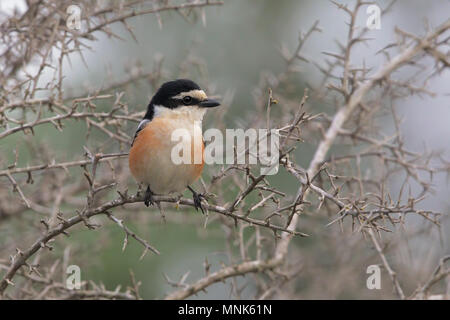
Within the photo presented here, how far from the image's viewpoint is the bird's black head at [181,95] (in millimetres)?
4582

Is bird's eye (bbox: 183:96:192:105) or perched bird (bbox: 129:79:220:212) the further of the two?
bird's eye (bbox: 183:96:192:105)

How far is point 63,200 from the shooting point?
4898 millimetres

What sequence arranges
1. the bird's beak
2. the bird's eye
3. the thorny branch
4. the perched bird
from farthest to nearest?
1. the bird's eye
2. the bird's beak
3. the perched bird
4. the thorny branch

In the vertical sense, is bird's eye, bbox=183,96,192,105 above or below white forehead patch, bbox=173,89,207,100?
below

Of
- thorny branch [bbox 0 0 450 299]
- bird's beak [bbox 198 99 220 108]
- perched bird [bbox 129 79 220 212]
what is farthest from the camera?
bird's beak [bbox 198 99 220 108]

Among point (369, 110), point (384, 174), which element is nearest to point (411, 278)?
point (384, 174)

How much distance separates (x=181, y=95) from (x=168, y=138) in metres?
0.40

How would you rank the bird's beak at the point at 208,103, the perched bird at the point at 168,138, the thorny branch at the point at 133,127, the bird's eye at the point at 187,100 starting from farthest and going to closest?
the bird's eye at the point at 187,100 → the bird's beak at the point at 208,103 → the perched bird at the point at 168,138 → the thorny branch at the point at 133,127

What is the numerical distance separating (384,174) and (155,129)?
65.6 inches

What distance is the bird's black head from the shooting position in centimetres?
458

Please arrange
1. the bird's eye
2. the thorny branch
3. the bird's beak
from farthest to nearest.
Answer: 1. the bird's eye
2. the bird's beak
3. the thorny branch

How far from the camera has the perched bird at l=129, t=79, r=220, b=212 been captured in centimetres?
430
